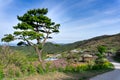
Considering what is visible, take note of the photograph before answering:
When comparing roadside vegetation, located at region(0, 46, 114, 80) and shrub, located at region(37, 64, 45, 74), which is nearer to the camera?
roadside vegetation, located at region(0, 46, 114, 80)

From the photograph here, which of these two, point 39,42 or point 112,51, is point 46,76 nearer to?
point 39,42

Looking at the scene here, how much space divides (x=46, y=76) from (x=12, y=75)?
1.96m

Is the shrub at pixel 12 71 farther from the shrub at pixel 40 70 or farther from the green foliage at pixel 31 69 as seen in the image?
the shrub at pixel 40 70

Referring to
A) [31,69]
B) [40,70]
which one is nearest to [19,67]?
[31,69]

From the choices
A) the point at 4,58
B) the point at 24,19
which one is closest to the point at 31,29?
the point at 24,19

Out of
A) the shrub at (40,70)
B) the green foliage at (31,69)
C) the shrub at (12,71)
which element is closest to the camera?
the shrub at (12,71)

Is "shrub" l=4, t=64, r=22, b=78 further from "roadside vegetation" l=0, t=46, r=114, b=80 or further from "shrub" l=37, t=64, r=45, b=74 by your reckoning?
"shrub" l=37, t=64, r=45, b=74

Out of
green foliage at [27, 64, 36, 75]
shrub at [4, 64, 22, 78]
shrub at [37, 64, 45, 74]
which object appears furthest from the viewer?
shrub at [37, 64, 45, 74]

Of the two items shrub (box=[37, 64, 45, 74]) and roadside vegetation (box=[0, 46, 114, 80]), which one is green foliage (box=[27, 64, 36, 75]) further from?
shrub (box=[37, 64, 45, 74])

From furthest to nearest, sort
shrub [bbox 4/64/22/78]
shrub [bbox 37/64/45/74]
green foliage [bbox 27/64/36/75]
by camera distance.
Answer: shrub [bbox 37/64/45/74] < green foliage [bbox 27/64/36/75] < shrub [bbox 4/64/22/78]

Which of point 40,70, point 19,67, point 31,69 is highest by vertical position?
point 19,67

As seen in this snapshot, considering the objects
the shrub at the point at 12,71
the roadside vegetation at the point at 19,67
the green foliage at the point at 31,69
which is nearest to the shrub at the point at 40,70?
the roadside vegetation at the point at 19,67

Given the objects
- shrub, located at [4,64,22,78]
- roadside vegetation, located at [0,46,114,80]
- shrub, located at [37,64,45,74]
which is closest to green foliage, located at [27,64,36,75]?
roadside vegetation, located at [0,46,114,80]

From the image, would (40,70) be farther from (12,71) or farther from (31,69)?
(12,71)
